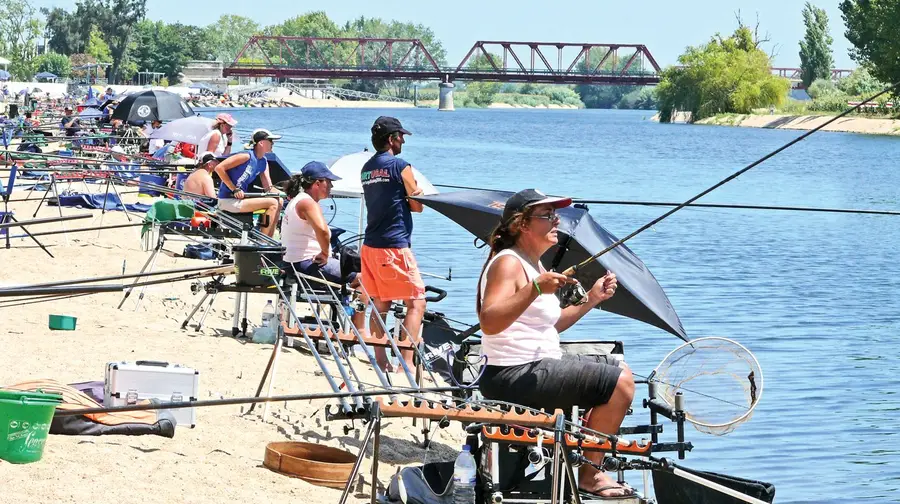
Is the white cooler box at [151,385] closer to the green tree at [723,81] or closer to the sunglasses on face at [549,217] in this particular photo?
the sunglasses on face at [549,217]

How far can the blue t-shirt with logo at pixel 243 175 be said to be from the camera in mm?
11312

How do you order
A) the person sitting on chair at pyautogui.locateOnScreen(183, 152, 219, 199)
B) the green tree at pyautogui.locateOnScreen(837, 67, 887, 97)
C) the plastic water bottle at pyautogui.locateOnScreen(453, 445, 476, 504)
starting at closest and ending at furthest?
the plastic water bottle at pyautogui.locateOnScreen(453, 445, 476, 504), the person sitting on chair at pyautogui.locateOnScreen(183, 152, 219, 199), the green tree at pyautogui.locateOnScreen(837, 67, 887, 97)


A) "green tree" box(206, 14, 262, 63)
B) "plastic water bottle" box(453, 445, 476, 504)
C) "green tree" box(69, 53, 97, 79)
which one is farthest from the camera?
"green tree" box(206, 14, 262, 63)

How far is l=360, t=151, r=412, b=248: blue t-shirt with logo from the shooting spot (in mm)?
7582

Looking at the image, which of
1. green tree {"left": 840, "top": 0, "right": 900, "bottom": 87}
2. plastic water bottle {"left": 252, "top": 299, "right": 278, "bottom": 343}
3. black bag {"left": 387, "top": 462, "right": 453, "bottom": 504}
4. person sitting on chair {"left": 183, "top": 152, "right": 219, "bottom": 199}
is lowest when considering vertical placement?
plastic water bottle {"left": 252, "top": 299, "right": 278, "bottom": 343}

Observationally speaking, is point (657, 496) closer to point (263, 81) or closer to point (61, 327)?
point (61, 327)

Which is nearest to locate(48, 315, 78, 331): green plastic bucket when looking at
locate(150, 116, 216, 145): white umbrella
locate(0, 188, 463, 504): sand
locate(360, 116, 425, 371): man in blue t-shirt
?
locate(0, 188, 463, 504): sand

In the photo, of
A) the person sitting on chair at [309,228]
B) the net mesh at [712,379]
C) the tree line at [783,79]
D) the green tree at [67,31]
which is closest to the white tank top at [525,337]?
the net mesh at [712,379]

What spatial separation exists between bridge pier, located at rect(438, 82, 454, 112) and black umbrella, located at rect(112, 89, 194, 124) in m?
113

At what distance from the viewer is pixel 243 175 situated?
11.4 metres

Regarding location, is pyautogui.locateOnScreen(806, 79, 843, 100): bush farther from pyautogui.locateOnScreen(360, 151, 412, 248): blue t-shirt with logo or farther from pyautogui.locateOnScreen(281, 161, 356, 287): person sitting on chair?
pyautogui.locateOnScreen(360, 151, 412, 248): blue t-shirt with logo

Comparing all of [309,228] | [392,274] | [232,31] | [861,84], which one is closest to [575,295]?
[392,274]

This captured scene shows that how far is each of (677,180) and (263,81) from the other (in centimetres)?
12812

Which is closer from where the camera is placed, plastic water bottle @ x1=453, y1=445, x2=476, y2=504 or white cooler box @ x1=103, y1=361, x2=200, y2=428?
plastic water bottle @ x1=453, y1=445, x2=476, y2=504
